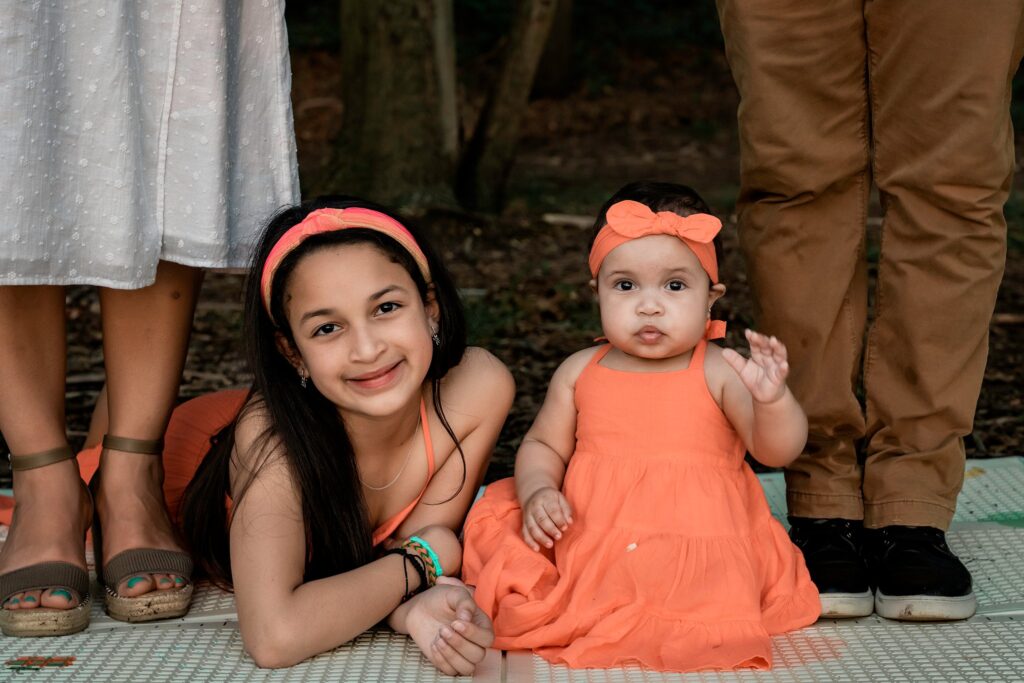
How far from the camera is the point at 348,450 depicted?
2.38m

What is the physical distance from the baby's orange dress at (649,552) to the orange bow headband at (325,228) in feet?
1.54

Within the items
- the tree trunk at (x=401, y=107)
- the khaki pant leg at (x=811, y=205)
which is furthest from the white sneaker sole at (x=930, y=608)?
the tree trunk at (x=401, y=107)

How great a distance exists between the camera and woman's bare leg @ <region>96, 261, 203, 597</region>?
2.44 m

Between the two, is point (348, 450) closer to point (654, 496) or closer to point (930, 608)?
point (654, 496)

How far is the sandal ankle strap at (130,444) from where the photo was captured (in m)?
2.46

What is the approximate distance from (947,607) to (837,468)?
1.16ft

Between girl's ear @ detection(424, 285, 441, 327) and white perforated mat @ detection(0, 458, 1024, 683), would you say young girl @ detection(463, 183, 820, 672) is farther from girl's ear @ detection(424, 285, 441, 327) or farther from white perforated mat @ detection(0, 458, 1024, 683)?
girl's ear @ detection(424, 285, 441, 327)

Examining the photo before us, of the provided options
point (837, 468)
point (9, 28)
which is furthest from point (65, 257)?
point (837, 468)

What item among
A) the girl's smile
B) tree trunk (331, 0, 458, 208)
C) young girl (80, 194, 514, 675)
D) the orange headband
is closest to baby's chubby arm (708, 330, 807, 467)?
the orange headband

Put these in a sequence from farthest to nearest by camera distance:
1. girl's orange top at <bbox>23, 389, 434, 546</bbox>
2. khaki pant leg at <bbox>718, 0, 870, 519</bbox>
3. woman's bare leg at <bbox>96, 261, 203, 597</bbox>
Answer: girl's orange top at <bbox>23, 389, 434, 546</bbox>
woman's bare leg at <bbox>96, 261, 203, 597</bbox>
khaki pant leg at <bbox>718, 0, 870, 519</bbox>

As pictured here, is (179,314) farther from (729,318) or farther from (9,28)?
(729,318)

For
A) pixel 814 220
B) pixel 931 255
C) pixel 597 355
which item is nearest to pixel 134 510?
pixel 597 355

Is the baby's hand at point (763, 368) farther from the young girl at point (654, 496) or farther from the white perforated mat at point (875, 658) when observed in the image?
the white perforated mat at point (875, 658)

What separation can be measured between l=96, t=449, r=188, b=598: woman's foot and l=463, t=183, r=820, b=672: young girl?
23.4 inches
